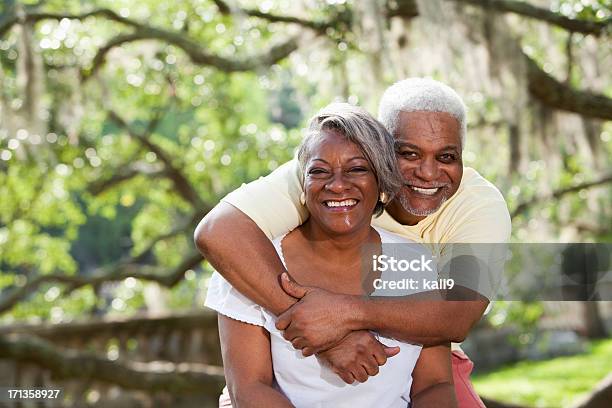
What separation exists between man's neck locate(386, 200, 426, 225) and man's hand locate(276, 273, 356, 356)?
44 centimetres

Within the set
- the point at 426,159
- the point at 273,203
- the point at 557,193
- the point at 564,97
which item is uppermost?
the point at 564,97

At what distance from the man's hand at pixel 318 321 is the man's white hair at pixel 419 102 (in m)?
0.59

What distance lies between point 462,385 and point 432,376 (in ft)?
0.78

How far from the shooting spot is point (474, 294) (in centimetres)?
246

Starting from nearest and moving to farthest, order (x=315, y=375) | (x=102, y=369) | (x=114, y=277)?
(x=315, y=375) < (x=102, y=369) < (x=114, y=277)

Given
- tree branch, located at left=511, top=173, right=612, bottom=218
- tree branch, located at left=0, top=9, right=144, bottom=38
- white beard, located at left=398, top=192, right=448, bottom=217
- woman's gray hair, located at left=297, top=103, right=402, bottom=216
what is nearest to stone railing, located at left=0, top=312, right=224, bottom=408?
tree branch, located at left=0, top=9, right=144, bottom=38

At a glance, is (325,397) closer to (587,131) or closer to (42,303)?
(587,131)

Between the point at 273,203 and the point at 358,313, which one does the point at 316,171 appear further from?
the point at 358,313

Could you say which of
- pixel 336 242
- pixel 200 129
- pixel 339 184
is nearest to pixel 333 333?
pixel 336 242

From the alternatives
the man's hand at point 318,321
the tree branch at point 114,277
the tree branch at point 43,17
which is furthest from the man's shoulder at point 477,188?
the tree branch at point 114,277

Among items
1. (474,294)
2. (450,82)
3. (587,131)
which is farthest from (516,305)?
(474,294)

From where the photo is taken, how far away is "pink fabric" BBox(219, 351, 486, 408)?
2721mm

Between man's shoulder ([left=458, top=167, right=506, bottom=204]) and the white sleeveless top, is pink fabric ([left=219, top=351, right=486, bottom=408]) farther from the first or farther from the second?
man's shoulder ([left=458, top=167, right=506, bottom=204])

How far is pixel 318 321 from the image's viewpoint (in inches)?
92.8
